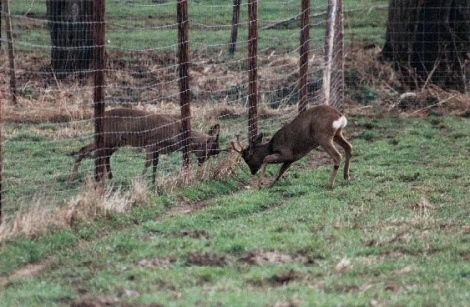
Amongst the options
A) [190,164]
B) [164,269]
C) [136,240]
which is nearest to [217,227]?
[136,240]

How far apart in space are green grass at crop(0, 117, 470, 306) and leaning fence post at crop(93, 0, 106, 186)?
684 millimetres

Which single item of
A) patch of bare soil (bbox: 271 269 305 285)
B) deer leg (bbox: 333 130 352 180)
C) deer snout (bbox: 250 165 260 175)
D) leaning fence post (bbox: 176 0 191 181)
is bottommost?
deer snout (bbox: 250 165 260 175)

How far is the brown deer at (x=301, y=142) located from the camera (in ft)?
46.6

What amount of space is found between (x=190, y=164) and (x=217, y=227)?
118 inches

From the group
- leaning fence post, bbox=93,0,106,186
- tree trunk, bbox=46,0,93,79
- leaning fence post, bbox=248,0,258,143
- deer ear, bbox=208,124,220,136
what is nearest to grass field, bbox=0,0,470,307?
leaning fence post, bbox=93,0,106,186

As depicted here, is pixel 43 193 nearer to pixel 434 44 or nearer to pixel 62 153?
pixel 62 153

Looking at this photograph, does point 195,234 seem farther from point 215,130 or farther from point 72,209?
point 215,130

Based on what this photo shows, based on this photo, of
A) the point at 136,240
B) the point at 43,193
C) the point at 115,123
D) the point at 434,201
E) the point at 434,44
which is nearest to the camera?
the point at 136,240

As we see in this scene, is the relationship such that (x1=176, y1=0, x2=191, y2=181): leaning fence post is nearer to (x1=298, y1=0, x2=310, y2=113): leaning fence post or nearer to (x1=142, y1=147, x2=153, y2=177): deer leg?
(x1=142, y1=147, x2=153, y2=177): deer leg

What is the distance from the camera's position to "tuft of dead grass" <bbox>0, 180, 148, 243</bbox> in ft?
32.7

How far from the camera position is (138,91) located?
2009cm

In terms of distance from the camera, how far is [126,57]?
2230cm

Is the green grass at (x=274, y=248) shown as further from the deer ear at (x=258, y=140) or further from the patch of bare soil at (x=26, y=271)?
the deer ear at (x=258, y=140)

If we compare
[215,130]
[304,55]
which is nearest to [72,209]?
[215,130]
